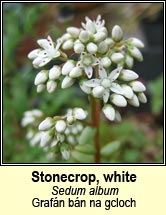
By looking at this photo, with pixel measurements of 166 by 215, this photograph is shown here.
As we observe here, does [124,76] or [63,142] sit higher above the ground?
[124,76]

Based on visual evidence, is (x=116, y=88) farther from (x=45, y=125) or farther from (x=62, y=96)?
(x=62, y=96)

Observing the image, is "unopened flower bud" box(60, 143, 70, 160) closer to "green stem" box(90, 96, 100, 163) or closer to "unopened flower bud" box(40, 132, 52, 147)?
"unopened flower bud" box(40, 132, 52, 147)

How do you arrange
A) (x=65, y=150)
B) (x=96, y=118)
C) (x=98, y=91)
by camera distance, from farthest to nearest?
(x=96, y=118)
(x=65, y=150)
(x=98, y=91)

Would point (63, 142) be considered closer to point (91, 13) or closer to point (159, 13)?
point (159, 13)

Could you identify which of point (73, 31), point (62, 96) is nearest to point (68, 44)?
point (73, 31)

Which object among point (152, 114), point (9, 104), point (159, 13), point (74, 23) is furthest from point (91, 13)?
point (9, 104)

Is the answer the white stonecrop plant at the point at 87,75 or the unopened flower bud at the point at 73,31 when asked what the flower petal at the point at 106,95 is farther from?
the unopened flower bud at the point at 73,31

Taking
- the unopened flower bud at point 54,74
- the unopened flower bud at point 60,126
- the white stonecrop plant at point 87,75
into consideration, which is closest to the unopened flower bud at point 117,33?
the white stonecrop plant at point 87,75
